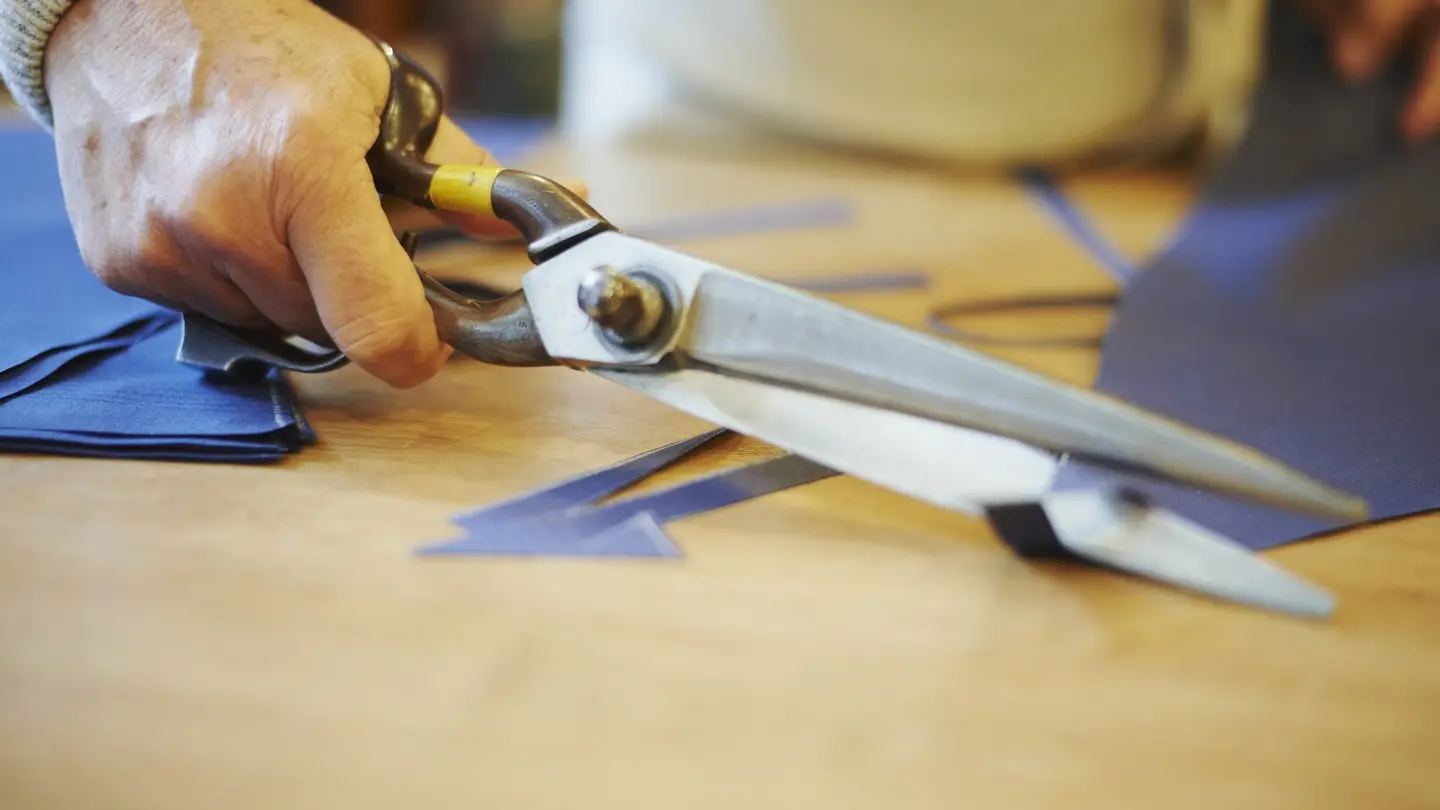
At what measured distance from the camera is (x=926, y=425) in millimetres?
437

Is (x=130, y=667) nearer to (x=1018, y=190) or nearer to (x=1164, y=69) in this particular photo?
(x=1018, y=190)

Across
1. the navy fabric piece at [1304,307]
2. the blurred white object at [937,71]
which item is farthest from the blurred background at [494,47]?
the navy fabric piece at [1304,307]

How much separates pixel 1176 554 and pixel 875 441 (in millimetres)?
118

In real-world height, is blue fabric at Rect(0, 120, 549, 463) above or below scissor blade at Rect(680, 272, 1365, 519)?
below

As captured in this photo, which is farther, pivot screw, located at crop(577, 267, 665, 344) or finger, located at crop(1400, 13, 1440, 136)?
finger, located at crop(1400, 13, 1440, 136)

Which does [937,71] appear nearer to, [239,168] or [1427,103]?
[1427,103]

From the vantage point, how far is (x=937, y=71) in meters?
1.12

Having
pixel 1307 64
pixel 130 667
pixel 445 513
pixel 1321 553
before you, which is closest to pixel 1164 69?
pixel 1307 64

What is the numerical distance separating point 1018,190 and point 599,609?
0.86 m

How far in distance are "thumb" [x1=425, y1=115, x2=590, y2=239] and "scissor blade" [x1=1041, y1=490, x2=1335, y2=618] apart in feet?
0.91

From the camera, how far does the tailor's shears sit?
395 mm

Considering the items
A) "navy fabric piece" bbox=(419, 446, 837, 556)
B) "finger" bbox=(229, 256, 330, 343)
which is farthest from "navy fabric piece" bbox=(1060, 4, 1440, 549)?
"finger" bbox=(229, 256, 330, 343)

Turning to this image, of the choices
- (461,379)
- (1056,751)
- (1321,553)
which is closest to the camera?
(1056,751)

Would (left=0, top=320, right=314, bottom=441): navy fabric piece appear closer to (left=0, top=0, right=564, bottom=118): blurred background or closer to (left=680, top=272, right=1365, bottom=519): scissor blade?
(left=680, top=272, right=1365, bottom=519): scissor blade
